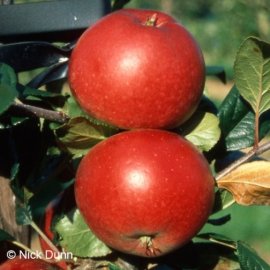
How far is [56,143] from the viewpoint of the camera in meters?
0.87

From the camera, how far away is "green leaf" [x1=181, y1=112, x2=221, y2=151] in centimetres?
82

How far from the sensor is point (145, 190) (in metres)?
0.73

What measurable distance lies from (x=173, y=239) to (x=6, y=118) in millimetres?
231

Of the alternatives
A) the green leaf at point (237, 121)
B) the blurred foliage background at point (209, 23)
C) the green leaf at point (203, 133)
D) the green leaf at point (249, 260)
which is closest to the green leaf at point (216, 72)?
the green leaf at point (237, 121)

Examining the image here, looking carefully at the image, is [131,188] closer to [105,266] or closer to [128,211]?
[128,211]

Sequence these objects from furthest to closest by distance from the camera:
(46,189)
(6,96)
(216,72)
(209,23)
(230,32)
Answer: (209,23)
(230,32)
(46,189)
(216,72)
(6,96)

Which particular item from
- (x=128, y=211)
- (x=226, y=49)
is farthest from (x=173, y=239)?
(x=226, y=49)

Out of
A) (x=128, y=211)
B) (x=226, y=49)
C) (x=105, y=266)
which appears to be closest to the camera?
(x=128, y=211)

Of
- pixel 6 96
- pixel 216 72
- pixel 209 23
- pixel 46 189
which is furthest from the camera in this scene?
pixel 209 23

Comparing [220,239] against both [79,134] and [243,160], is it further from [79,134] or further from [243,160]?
[79,134]

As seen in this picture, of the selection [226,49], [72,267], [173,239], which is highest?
[173,239]

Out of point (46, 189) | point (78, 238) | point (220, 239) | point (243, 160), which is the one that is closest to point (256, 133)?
point (243, 160)

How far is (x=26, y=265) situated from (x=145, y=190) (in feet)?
0.70

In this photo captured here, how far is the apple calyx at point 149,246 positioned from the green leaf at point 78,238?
0.21 ft
